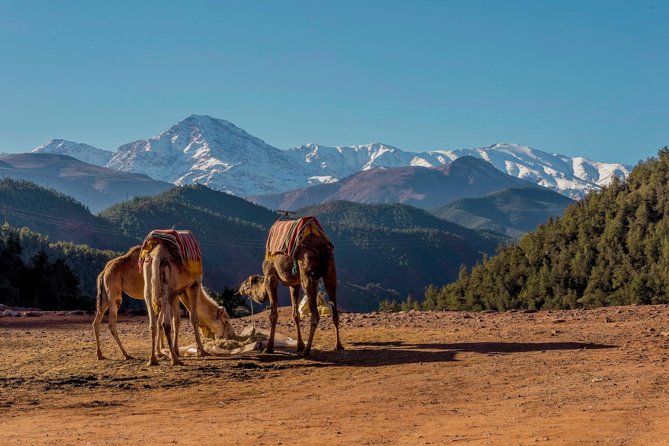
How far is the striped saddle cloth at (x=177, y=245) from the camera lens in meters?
15.6

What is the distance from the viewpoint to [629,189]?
6519 cm

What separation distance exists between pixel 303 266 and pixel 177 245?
2.67 metres

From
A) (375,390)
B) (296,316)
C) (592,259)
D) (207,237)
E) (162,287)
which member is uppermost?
(207,237)

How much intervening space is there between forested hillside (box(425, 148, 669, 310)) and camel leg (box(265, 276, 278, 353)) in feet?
102

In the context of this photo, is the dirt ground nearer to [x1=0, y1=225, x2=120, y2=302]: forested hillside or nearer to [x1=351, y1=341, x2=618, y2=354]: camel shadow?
[x1=351, y1=341, x2=618, y2=354]: camel shadow

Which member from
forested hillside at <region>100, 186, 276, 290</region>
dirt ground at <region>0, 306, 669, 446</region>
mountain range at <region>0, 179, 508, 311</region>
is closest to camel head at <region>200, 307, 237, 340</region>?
dirt ground at <region>0, 306, 669, 446</region>

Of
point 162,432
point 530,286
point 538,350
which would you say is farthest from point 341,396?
point 530,286

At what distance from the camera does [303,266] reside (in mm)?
16250

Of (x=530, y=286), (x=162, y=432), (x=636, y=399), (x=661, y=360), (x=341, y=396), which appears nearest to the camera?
(x=162, y=432)

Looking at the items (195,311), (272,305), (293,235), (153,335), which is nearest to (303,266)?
(293,235)

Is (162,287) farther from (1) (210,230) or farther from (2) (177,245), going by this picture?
(1) (210,230)

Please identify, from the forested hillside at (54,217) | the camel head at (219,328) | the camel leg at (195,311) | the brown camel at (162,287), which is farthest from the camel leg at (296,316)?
the forested hillside at (54,217)

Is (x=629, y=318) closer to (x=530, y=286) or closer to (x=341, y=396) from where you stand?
(x=341, y=396)

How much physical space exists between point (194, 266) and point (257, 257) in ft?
545
